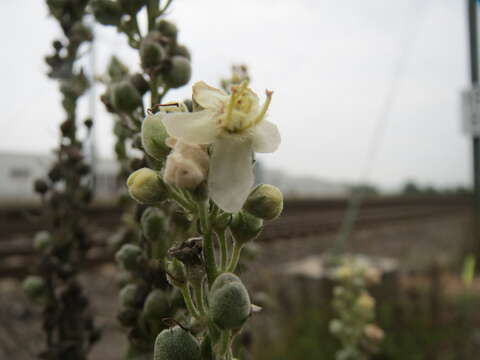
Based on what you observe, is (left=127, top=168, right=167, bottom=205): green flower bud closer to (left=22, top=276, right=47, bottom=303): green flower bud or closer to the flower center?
the flower center

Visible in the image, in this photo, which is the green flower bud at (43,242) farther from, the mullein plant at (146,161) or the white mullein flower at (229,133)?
the white mullein flower at (229,133)

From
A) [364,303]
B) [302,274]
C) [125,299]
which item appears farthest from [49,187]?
[302,274]

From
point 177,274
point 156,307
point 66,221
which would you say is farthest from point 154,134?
point 66,221

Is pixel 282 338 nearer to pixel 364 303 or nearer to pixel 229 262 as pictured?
pixel 364 303

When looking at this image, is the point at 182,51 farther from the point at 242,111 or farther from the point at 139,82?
the point at 242,111

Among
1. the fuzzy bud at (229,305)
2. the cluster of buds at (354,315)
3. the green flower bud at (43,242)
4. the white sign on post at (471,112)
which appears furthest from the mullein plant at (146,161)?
the white sign on post at (471,112)
